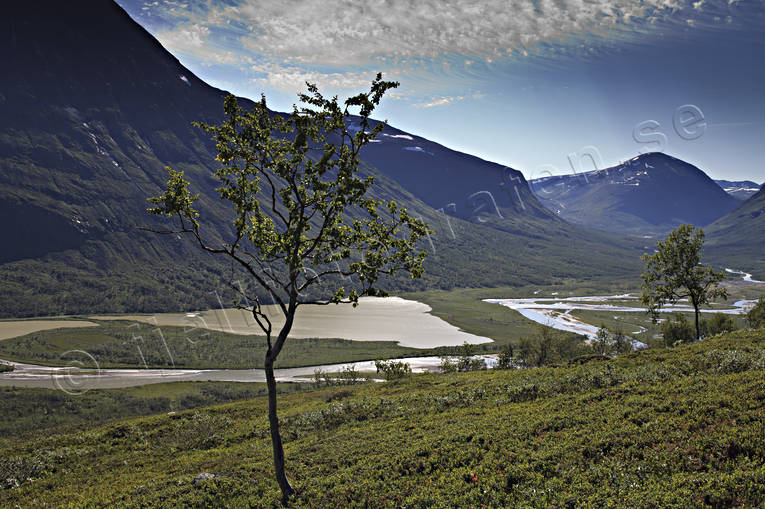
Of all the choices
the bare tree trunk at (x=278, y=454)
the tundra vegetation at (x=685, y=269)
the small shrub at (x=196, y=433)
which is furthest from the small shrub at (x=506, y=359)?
the bare tree trunk at (x=278, y=454)

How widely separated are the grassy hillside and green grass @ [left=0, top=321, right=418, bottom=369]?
114 meters

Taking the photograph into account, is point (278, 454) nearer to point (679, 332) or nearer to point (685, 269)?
point (685, 269)

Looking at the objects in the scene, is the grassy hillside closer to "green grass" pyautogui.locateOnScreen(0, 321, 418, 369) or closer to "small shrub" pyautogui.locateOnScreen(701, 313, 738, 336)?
"small shrub" pyautogui.locateOnScreen(701, 313, 738, 336)

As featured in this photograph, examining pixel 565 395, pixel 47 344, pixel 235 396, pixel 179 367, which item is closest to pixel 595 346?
pixel 565 395

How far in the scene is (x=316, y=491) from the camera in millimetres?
18531

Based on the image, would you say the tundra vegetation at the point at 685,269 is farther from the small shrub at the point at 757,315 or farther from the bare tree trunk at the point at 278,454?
the bare tree trunk at the point at 278,454

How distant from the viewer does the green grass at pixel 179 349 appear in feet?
500

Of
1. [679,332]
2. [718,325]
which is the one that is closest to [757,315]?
[679,332]

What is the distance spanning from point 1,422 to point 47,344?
285ft

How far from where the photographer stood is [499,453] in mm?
18797

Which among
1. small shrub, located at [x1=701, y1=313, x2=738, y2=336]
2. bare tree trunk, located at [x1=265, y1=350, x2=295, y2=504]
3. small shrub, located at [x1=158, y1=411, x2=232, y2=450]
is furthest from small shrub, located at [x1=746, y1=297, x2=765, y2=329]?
bare tree trunk, located at [x1=265, y1=350, x2=295, y2=504]

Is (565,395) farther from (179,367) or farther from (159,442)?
(179,367)

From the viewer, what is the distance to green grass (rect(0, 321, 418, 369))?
500 feet

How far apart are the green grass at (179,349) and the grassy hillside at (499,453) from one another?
114 meters
